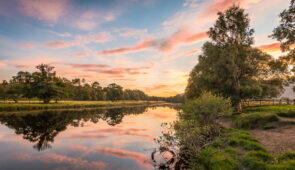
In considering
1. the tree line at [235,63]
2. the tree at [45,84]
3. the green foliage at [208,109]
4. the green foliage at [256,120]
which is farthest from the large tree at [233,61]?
the tree at [45,84]

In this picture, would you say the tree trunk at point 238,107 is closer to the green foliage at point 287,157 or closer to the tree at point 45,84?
the green foliage at point 287,157

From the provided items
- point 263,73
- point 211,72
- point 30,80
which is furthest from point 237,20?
point 30,80

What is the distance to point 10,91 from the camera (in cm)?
6544

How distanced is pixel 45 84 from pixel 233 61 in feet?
225

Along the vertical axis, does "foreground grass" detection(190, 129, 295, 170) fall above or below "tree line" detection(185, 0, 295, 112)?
below

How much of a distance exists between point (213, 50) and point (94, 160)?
26.8 m

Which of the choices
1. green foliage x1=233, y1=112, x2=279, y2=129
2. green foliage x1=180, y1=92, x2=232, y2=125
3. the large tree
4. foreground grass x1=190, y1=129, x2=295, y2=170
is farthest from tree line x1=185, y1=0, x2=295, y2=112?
foreground grass x1=190, y1=129, x2=295, y2=170

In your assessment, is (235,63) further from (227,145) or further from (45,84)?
(45,84)

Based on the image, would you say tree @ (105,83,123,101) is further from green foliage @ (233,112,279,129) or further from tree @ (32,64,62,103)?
green foliage @ (233,112,279,129)

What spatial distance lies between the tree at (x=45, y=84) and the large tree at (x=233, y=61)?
196ft

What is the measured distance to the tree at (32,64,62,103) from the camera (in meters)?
66.9

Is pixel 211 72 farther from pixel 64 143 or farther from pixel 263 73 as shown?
pixel 64 143

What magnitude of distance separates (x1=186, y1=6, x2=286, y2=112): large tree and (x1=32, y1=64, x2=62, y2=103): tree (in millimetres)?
59672

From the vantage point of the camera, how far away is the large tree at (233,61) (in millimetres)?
28438
